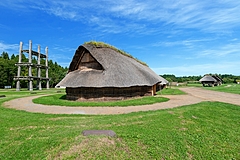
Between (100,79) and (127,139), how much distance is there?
10.9m

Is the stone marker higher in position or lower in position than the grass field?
higher

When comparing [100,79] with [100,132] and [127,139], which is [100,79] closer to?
[100,132]

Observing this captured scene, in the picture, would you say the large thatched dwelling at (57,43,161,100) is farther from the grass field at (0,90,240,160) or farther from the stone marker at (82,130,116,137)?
the stone marker at (82,130,116,137)

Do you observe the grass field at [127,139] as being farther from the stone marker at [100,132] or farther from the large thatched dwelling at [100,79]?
the large thatched dwelling at [100,79]

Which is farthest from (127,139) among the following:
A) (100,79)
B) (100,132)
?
(100,79)

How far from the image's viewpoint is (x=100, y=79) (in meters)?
16.7

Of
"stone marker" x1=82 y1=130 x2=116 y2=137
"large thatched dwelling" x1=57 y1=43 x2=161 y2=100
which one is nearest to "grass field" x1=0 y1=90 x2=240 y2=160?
"stone marker" x1=82 y1=130 x2=116 y2=137

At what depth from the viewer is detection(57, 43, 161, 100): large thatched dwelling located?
54.8ft

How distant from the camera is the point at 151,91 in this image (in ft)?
70.8

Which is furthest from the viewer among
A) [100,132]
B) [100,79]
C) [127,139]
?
[100,79]

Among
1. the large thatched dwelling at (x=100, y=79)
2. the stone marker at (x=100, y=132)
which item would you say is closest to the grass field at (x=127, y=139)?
the stone marker at (x=100, y=132)

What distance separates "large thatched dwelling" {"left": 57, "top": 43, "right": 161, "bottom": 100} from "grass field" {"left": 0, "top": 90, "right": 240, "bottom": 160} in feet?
26.2

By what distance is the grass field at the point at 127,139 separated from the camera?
5.68 meters

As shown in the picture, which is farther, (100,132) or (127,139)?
(100,132)
